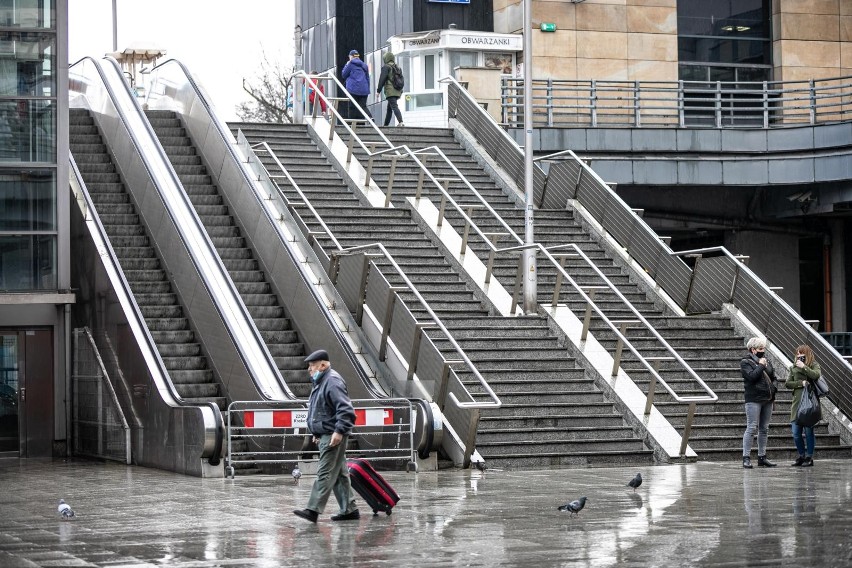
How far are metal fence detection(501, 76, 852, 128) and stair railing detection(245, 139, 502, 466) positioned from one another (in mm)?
11288

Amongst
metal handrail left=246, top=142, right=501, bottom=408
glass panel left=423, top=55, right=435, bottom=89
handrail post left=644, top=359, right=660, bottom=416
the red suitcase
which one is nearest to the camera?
the red suitcase

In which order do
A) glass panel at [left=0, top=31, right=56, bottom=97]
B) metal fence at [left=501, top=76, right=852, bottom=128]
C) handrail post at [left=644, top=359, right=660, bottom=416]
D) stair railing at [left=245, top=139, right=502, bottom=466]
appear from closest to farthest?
1. stair railing at [left=245, top=139, right=502, bottom=466]
2. handrail post at [left=644, top=359, right=660, bottom=416]
3. glass panel at [left=0, top=31, right=56, bottom=97]
4. metal fence at [left=501, top=76, right=852, bottom=128]

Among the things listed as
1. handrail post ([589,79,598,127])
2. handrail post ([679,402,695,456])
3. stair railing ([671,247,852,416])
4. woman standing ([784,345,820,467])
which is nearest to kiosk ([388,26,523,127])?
handrail post ([589,79,598,127])

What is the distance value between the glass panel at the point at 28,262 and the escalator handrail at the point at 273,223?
3172mm

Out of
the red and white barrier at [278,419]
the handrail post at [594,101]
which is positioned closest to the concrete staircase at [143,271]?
the red and white barrier at [278,419]

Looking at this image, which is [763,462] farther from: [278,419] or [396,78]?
[396,78]

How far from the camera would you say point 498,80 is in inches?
1230

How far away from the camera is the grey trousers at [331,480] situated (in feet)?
38.7

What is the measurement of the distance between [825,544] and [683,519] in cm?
181

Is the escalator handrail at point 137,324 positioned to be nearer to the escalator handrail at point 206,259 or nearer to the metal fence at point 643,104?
the escalator handrail at point 206,259

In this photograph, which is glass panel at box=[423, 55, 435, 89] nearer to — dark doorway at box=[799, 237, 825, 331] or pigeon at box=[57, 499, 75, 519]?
dark doorway at box=[799, 237, 825, 331]

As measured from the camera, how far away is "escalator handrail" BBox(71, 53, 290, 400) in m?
17.5

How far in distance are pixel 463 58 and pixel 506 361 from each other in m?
18.7

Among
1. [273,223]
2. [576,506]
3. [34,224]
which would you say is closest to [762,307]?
[273,223]
